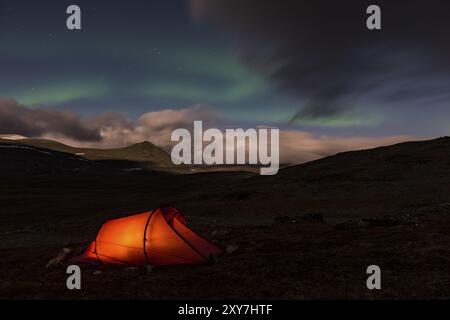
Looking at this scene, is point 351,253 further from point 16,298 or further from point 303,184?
point 303,184

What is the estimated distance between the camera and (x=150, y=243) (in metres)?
Answer: 13.5

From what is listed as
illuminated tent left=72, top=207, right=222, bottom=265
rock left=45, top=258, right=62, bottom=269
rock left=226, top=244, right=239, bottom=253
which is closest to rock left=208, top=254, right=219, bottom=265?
illuminated tent left=72, top=207, right=222, bottom=265

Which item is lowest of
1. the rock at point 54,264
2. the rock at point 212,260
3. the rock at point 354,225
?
the rock at point 54,264

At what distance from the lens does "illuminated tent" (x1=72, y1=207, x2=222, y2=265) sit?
13.3 m

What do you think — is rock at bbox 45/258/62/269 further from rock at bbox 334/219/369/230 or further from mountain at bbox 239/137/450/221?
mountain at bbox 239/137/450/221

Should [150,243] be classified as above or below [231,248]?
above

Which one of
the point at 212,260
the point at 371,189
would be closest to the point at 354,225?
the point at 212,260

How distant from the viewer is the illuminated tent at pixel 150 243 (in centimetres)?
1330

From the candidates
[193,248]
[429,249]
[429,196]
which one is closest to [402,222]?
[429,249]

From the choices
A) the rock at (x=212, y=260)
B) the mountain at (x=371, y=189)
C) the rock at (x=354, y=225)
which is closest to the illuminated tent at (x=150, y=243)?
the rock at (x=212, y=260)

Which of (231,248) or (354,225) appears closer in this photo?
(231,248)

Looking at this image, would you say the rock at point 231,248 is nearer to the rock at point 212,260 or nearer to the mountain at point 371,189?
the rock at point 212,260

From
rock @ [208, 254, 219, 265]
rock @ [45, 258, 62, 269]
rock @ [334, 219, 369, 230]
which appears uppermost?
rock @ [334, 219, 369, 230]

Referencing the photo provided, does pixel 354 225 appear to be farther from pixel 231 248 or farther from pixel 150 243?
pixel 150 243
